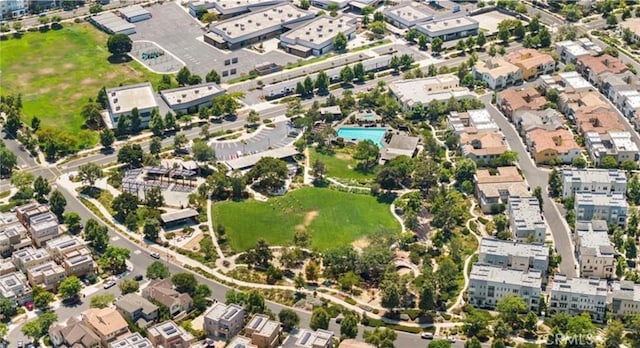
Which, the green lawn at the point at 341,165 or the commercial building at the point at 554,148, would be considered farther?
the commercial building at the point at 554,148

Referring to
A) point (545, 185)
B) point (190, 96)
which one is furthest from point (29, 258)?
point (545, 185)

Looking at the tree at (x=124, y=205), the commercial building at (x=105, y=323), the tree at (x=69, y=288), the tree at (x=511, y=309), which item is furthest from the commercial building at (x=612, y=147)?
the tree at (x=69, y=288)

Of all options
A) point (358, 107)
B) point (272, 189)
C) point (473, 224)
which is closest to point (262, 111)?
point (358, 107)

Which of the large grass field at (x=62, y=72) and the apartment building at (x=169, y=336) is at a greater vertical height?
the apartment building at (x=169, y=336)

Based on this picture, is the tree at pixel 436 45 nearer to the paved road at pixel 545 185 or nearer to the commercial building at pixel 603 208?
the paved road at pixel 545 185

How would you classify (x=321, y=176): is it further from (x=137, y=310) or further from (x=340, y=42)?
(x=340, y=42)
